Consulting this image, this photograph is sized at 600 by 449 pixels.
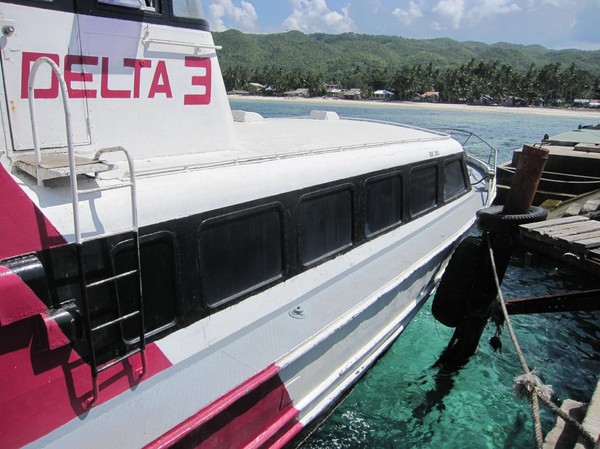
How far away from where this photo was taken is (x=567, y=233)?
512cm

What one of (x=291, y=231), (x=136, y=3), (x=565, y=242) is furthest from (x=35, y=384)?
(x=565, y=242)

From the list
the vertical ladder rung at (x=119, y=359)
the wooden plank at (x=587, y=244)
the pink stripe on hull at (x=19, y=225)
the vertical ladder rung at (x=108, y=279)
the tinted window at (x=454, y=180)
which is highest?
the pink stripe on hull at (x=19, y=225)

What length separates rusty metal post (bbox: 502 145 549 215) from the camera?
4.59 metres

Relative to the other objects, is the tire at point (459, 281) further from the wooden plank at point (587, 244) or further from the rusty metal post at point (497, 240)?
the wooden plank at point (587, 244)

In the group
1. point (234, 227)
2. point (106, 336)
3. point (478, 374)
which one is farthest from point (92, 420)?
point (478, 374)

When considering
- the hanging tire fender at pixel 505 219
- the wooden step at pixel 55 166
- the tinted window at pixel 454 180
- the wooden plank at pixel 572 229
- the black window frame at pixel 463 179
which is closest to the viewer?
the wooden step at pixel 55 166

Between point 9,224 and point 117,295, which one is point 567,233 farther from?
point 9,224

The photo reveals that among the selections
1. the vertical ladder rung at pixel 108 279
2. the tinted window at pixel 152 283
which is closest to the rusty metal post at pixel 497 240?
the tinted window at pixel 152 283

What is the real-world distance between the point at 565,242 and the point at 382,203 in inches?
76.6

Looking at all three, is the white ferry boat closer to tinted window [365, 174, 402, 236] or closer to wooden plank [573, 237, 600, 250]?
tinted window [365, 174, 402, 236]

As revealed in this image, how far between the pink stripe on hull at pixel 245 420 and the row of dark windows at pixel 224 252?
23.9 inches

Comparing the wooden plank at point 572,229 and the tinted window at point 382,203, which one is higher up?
the tinted window at point 382,203

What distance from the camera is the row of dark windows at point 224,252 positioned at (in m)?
2.81

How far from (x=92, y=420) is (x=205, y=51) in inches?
111
